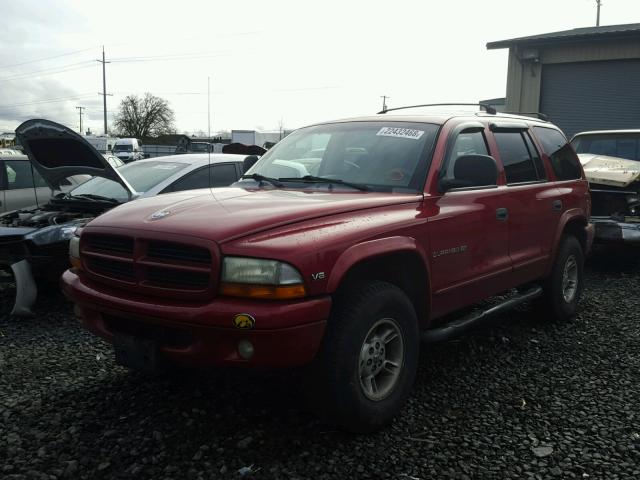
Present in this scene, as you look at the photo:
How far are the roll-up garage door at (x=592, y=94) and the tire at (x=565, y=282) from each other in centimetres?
1302

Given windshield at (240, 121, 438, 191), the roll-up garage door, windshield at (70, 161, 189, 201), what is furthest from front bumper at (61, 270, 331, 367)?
the roll-up garage door

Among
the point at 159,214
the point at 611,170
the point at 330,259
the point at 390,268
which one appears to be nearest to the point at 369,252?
the point at 330,259

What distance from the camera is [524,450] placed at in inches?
121

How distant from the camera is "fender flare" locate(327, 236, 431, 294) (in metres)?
2.89

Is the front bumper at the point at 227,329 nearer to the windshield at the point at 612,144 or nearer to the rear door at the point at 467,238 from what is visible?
the rear door at the point at 467,238

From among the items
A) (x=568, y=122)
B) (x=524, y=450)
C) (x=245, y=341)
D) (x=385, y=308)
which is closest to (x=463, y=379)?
(x=524, y=450)

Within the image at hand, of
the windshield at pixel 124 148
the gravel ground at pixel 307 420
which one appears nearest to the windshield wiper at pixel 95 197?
the gravel ground at pixel 307 420

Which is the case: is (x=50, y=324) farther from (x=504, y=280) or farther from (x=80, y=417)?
(x=504, y=280)

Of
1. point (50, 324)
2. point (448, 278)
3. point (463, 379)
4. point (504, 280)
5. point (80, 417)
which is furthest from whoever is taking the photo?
point (50, 324)

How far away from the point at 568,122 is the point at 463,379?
1540 centimetres

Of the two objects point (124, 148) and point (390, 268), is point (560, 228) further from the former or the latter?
point (124, 148)

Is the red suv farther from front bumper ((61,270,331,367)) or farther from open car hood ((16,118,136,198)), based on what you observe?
open car hood ((16,118,136,198))

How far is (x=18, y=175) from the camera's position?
Result: 8516 millimetres

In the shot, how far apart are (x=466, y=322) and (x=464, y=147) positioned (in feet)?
4.03
